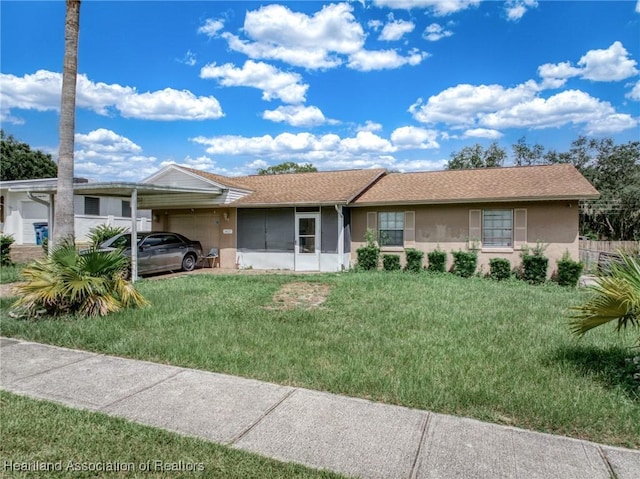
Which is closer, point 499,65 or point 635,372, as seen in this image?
point 635,372

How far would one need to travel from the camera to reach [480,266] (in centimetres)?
1378

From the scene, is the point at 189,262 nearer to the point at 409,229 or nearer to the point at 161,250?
the point at 161,250

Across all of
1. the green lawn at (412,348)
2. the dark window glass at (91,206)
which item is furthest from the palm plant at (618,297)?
the dark window glass at (91,206)

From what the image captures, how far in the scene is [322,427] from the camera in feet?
11.1

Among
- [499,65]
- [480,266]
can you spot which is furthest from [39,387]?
[499,65]

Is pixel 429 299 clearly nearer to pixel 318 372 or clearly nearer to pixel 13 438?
pixel 318 372

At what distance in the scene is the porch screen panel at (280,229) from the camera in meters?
15.6

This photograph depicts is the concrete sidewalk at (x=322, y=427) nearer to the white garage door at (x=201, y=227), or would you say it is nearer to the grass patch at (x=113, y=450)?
the grass patch at (x=113, y=450)

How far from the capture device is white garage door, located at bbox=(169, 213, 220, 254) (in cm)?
1670

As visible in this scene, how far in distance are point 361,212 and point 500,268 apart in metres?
5.38

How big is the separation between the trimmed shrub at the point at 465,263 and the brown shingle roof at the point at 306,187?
14.1 ft

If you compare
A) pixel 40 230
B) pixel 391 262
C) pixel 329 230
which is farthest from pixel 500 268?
pixel 40 230

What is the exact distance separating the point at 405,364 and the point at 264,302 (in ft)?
15.3

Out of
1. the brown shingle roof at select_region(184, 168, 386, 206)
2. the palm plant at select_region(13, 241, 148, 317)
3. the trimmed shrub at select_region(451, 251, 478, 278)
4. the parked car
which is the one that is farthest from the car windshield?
the trimmed shrub at select_region(451, 251, 478, 278)
